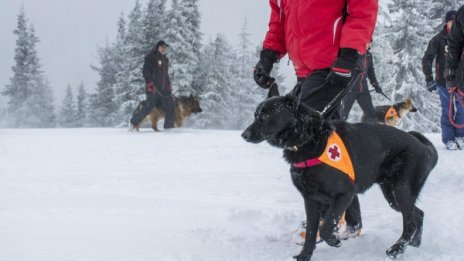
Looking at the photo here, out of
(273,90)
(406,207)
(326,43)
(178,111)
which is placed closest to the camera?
(406,207)

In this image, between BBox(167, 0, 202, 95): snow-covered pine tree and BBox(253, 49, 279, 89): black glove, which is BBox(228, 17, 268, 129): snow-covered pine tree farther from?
BBox(253, 49, 279, 89): black glove

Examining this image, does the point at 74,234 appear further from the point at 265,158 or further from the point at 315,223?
the point at 265,158

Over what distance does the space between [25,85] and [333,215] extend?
46168 millimetres

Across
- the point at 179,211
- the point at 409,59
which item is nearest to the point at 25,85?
the point at 409,59

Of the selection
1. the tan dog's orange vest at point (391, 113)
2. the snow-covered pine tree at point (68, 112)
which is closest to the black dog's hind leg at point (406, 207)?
the tan dog's orange vest at point (391, 113)

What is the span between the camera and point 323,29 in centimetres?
319

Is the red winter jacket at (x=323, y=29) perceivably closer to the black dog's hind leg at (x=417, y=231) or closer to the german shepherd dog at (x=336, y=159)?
the german shepherd dog at (x=336, y=159)

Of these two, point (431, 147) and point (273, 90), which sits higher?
point (273, 90)

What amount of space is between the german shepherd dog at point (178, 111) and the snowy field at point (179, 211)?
16.4 ft

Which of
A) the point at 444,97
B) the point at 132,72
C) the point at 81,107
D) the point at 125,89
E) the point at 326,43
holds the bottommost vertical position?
the point at 81,107

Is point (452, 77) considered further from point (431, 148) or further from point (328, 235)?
point (328, 235)

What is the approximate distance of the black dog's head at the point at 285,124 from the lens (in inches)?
113

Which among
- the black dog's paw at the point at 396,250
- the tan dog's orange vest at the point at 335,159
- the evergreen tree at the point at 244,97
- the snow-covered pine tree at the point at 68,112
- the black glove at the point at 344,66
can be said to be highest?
the black glove at the point at 344,66

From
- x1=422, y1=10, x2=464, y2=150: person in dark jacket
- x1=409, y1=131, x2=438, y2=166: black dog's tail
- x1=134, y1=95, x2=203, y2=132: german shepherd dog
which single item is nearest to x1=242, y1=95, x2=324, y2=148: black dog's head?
x1=409, y1=131, x2=438, y2=166: black dog's tail
